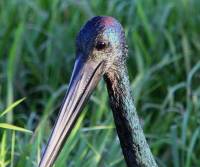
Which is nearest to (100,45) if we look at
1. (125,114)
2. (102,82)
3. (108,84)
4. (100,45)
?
(100,45)

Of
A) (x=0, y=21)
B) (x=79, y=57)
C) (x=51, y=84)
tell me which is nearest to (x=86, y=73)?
(x=79, y=57)

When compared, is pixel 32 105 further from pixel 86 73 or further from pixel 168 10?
pixel 86 73

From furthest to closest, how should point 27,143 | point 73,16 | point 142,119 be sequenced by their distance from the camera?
point 73,16, point 142,119, point 27,143

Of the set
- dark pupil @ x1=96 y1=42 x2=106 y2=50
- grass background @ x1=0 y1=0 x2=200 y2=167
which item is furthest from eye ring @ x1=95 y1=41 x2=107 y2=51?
grass background @ x1=0 y1=0 x2=200 y2=167

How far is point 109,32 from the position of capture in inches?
112

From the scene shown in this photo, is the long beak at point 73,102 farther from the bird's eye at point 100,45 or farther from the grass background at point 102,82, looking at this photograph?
→ the grass background at point 102,82

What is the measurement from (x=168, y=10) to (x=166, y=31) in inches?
5.4

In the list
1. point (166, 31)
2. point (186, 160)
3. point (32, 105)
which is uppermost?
point (166, 31)

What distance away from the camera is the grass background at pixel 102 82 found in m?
4.02

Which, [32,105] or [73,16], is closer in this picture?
[32,105]

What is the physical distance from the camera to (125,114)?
114 inches

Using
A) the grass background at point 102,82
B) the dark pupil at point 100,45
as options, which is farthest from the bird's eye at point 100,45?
the grass background at point 102,82

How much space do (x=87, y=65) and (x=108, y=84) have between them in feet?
0.41

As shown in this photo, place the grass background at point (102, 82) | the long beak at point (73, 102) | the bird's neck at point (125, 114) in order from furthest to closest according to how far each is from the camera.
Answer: the grass background at point (102, 82) < the bird's neck at point (125, 114) < the long beak at point (73, 102)
